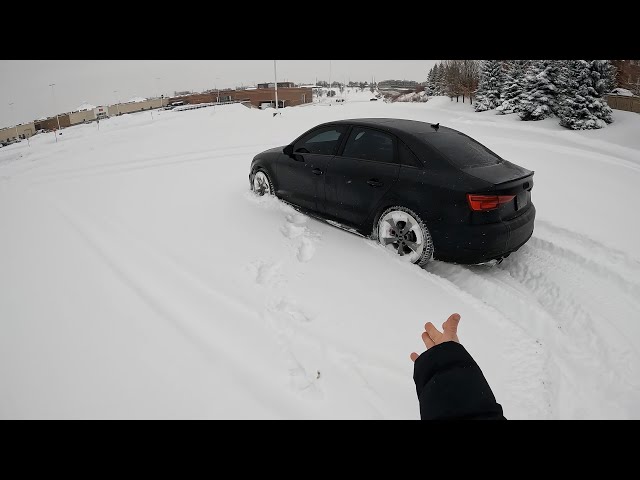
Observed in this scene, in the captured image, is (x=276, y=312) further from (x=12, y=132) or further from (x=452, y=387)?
(x=12, y=132)

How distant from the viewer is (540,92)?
2139cm

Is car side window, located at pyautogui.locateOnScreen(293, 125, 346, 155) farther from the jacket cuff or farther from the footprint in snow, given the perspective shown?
the jacket cuff

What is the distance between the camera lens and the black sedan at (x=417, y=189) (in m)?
3.48

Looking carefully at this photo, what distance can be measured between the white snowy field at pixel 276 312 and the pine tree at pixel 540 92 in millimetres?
19229

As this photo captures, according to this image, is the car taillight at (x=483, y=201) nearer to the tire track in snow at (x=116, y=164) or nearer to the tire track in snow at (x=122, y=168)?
the tire track in snow at (x=122, y=168)

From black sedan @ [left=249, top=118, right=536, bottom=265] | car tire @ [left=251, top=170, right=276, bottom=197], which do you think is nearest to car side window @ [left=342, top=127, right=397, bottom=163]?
black sedan @ [left=249, top=118, right=536, bottom=265]

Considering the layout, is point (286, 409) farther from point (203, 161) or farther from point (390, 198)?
point (203, 161)

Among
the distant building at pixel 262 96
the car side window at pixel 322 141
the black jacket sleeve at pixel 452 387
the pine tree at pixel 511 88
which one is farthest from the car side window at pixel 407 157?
the distant building at pixel 262 96

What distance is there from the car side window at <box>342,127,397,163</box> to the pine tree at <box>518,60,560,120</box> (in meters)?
21.7

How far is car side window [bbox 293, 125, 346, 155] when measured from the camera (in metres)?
4.69

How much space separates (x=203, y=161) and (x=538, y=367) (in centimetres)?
842

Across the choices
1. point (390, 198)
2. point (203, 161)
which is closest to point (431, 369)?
point (390, 198)
